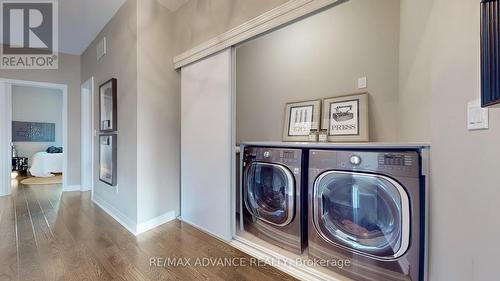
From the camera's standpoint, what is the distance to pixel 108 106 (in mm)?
2973

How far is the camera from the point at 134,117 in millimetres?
2438

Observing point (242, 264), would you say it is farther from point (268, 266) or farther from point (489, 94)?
point (489, 94)

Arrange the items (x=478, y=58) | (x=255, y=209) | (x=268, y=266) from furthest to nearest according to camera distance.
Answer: (x=255, y=209) < (x=268, y=266) < (x=478, y=58)

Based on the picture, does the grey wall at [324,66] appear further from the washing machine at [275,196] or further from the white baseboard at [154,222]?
the white baseboard at [154,222]

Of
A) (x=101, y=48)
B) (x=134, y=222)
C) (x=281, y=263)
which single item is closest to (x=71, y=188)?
(x=101, y=48)

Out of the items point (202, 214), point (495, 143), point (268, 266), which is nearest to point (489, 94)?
point (495, 143)

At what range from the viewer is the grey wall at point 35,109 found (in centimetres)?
670

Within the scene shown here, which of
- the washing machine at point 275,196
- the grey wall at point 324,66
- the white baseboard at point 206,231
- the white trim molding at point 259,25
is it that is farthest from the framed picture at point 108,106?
the washing machine at point 275,196

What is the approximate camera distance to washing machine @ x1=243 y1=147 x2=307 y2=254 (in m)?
1.80

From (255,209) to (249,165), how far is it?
426mm

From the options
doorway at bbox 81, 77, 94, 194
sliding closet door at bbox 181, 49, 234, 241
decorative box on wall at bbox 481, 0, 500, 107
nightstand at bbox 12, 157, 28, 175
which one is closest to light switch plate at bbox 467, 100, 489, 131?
decorative box on wall at bbox 481, 0, 500, 107

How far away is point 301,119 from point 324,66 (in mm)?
621

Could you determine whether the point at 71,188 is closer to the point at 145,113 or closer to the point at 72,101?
the point at 72,101

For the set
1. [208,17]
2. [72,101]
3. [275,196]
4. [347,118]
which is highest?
[208,17]
